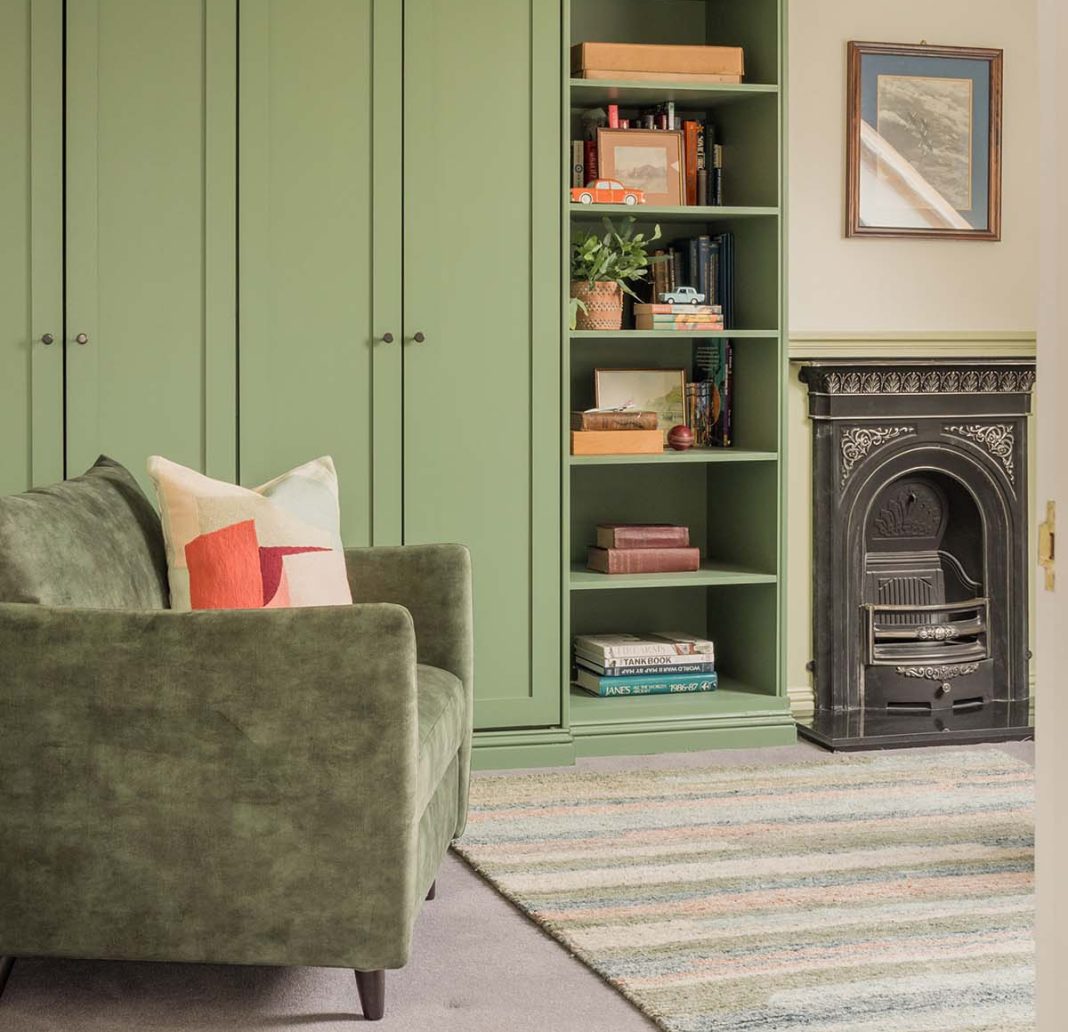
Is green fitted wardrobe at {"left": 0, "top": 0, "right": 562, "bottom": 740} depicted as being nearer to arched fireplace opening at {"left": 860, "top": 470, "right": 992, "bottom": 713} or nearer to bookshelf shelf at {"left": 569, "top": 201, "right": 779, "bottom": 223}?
bookshelf shelf at {"left": 569, "top": 201, "right": 779, "bottom": 223}

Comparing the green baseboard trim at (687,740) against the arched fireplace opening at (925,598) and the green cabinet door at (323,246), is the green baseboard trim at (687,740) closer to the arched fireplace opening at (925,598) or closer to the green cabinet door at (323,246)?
the arched fireplace opening at (925,598)

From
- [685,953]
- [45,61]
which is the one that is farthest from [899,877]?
[45,61]

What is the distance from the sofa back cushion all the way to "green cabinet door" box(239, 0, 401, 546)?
95cm

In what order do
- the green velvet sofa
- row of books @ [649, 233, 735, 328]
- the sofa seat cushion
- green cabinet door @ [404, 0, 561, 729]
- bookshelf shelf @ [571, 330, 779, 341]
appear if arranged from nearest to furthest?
the green velvet sofa → the sofa seat cushion → green cabinet door @ [404, 0, 561, 729] → bookshelf shelf @ [571, 330, 779, 341] → row of books @ [649, 233, 735, 328]

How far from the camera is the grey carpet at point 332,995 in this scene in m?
2.46

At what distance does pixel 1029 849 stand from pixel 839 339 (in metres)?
1.90

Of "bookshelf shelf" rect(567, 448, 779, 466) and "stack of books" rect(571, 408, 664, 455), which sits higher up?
"stack of books" rect(571, 408, 664, 455)

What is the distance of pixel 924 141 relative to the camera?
15.9ft

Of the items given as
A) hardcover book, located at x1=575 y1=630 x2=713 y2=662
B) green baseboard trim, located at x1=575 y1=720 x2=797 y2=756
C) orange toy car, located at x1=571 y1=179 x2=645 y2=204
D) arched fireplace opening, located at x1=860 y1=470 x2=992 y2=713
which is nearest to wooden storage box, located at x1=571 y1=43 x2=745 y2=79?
orange toy car, located at x1=571 y1=179 x2=645 y2=204

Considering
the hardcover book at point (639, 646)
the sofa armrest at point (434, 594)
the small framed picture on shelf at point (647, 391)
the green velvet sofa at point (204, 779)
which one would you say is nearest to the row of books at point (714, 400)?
the small framed picture on shelf at point (647, 391)

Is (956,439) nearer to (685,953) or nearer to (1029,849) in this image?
(1029,849)

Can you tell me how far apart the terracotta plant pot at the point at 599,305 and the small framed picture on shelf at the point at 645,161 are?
1.07 feet

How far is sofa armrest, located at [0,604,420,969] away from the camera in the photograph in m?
2.34

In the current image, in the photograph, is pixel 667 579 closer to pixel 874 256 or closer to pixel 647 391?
pixel 647 391
